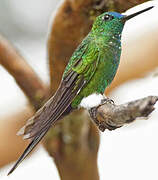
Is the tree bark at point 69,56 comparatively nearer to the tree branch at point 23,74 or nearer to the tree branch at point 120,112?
the tree branch at point 23,74

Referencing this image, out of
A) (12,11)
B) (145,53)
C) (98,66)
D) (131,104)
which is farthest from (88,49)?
(12,11)

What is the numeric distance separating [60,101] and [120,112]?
34 cm

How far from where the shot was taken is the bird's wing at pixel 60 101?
1.14 meters

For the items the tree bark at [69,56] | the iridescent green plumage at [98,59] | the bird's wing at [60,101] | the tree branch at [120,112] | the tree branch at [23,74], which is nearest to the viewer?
the tree branch at [120,112]

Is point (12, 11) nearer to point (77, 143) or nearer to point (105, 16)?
point (77, 143)

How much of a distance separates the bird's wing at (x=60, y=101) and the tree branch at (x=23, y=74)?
60 cm

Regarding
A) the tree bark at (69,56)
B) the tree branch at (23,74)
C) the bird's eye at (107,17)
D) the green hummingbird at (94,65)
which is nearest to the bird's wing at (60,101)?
the green hummingbird at (94,65)

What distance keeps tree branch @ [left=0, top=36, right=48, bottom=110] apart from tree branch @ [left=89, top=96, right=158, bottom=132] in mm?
806

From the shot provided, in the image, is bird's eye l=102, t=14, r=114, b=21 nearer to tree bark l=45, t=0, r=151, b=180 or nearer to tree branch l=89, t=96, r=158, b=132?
tree bark l=45, t=0, r=151, b=180

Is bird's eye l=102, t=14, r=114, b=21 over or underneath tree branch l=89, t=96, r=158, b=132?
over

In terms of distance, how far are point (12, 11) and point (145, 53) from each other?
9.60 ft

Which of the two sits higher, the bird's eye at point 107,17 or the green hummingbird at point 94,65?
the bird's eye at point 107,17

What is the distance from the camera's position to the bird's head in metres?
1.29

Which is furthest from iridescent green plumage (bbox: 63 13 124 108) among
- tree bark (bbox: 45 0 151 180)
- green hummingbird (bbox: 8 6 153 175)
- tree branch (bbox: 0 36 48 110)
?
tree branch (bbox: 0 36 48 110)
